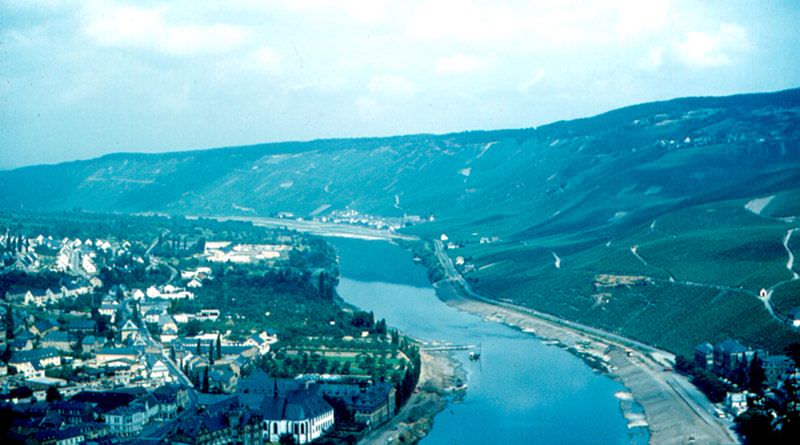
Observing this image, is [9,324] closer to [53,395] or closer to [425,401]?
[53,395]

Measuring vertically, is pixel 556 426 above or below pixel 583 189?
below

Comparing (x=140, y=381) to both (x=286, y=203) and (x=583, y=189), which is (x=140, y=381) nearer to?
(x=583, y=189)

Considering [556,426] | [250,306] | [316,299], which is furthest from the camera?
[316,299]

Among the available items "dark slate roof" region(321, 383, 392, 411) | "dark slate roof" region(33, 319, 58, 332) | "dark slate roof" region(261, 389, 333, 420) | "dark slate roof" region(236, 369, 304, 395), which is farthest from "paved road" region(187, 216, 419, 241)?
"dark slate roof" region(261, 389, 333, 420)

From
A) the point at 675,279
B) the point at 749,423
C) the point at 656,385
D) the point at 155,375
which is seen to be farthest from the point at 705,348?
the point at 155,375

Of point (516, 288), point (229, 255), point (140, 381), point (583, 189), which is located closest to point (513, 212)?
point (583, 189)

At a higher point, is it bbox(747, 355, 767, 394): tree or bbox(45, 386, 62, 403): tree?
bbox(45, 386, 62, 403): tree

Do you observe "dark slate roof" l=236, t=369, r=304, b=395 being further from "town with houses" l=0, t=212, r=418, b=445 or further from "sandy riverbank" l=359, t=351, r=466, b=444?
"sandy riverbank" l=359, t=351, r=466, b=444
